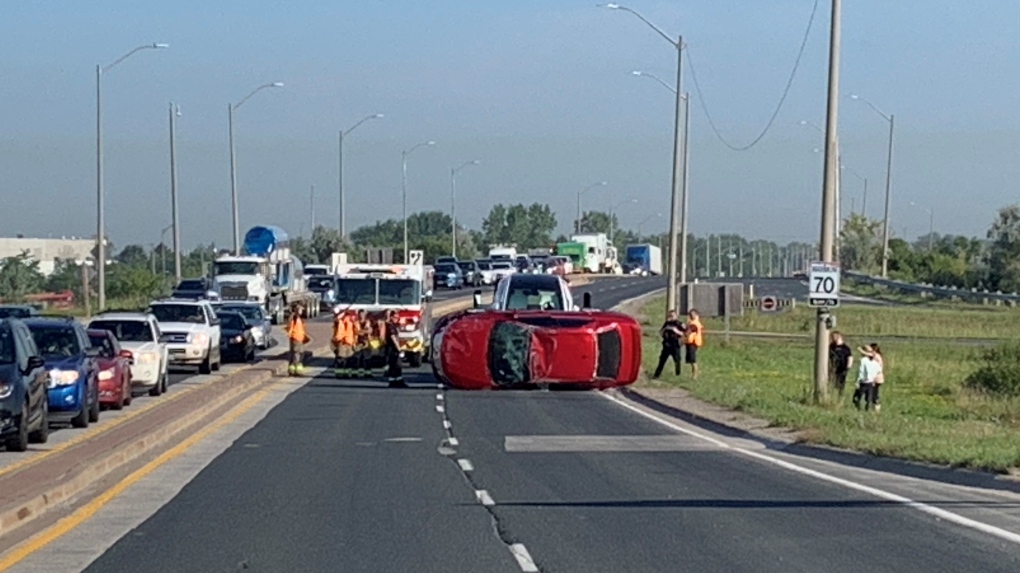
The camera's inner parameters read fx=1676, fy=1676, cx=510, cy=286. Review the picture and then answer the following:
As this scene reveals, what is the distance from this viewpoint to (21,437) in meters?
21.4

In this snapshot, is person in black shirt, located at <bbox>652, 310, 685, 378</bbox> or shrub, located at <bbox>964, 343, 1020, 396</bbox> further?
shrub, located at <bbox>964, 343, 1020, 396</bbox>

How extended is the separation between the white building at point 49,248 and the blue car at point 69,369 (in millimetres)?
128883

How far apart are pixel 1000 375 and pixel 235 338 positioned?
21357mm

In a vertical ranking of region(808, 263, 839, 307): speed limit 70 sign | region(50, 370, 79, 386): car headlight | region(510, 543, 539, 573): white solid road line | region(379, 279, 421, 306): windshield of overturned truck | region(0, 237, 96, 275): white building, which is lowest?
region(0, 237, 96, 275): white building

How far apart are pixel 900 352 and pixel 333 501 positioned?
4351cm

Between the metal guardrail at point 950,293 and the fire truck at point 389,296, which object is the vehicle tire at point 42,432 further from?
the metal guardrail at point 950,293

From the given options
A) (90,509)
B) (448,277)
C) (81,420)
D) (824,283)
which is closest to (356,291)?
(824,283)

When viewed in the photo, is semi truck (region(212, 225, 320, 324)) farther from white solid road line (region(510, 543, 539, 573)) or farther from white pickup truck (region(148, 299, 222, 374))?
white solid road line (region(510, 543, 539, 573))

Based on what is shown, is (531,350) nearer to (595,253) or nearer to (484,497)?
(484,497)

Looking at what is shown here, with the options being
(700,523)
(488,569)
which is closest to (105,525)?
(488,569)

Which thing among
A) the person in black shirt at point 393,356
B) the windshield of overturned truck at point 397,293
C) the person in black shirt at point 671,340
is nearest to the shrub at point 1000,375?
the person in black shirt at point 671,340

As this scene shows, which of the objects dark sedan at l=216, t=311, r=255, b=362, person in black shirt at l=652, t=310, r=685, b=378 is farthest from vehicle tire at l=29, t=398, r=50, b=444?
dark sedan at l=216, t=311, r=255, b=362

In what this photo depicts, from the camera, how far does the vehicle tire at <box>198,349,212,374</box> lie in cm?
4203

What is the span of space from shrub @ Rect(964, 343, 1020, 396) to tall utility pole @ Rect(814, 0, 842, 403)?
1249 cm
